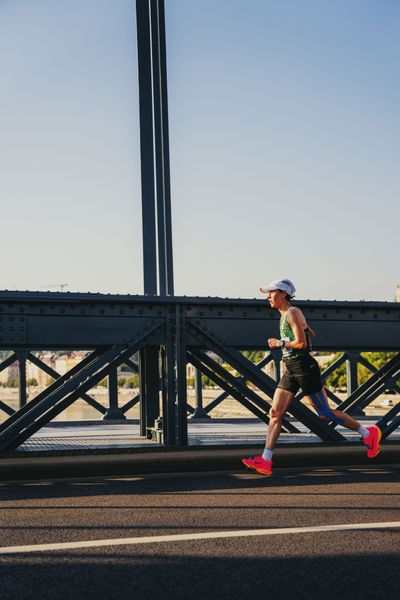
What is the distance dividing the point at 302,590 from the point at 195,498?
2.53 meters

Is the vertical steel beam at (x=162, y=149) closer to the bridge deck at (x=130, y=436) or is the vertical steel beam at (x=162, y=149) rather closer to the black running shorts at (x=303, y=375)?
the bridge deck at (x=130, y=436)

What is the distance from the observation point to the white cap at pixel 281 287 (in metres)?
7.33

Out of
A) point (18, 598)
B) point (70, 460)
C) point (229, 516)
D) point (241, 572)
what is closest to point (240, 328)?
point (70, 460)

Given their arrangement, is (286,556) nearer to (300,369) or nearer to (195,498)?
(195,498)

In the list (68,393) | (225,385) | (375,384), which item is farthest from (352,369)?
(68,393)

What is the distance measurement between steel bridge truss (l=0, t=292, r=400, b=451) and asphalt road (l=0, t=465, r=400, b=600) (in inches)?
44.2

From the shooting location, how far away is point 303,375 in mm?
7207

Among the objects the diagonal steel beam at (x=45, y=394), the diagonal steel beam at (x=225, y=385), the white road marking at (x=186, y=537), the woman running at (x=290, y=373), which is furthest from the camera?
the diagonal steel beam at (x=225, y=385)

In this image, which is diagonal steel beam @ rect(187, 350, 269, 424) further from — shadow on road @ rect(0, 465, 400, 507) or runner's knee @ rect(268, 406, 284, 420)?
runner's knee @ rect(268, 406, 284, 420)

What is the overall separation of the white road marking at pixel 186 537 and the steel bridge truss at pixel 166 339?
2.71 meters

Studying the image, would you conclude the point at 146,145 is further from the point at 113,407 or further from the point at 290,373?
the point at 113,407

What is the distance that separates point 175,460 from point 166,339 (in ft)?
3.99

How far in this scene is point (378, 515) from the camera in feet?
17.6

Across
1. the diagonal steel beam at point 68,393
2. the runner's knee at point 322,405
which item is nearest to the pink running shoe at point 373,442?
the runner's knee at point 322,405
